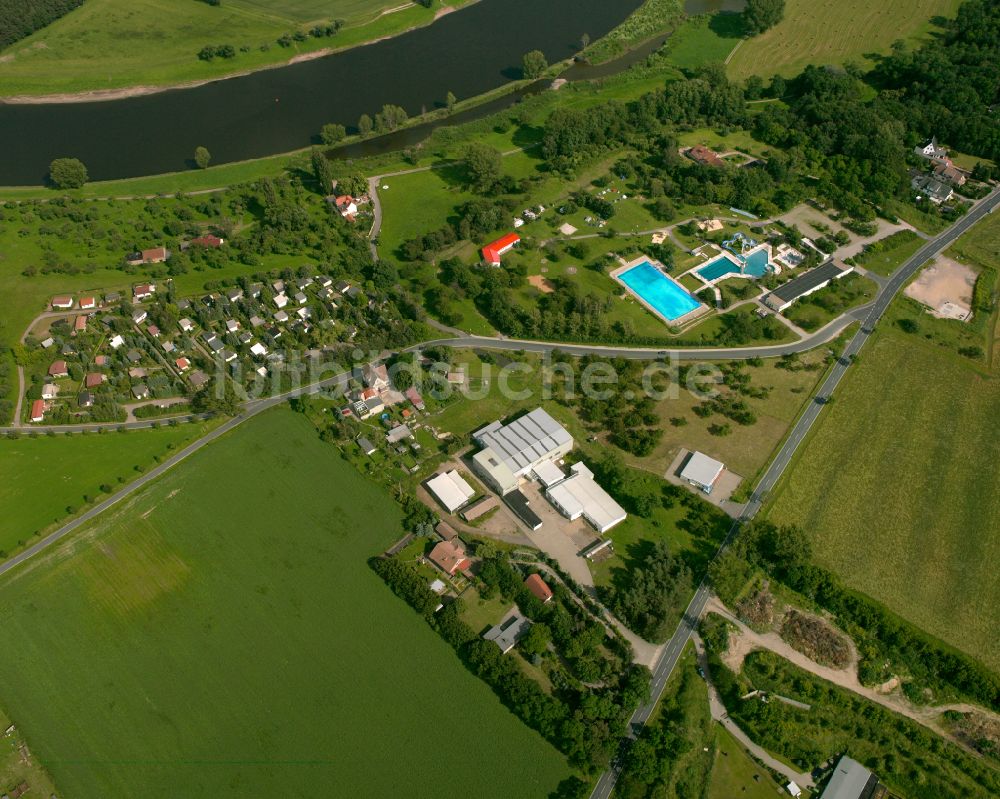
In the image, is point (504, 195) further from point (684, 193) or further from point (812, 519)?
point (812, 519)

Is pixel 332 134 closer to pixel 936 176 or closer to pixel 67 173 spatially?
pixel 67 173

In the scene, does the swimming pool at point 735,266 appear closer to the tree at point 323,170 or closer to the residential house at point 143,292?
the tree at point 323,170

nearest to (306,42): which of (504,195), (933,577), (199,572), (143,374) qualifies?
(504,195)

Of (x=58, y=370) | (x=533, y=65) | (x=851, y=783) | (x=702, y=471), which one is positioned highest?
(x=533, y=65)

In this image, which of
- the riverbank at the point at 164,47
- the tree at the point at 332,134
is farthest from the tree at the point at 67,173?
the tree at the point at 332,134

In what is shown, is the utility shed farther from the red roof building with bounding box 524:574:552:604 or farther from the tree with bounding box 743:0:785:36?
the tree with bounding box 743:0:785:36

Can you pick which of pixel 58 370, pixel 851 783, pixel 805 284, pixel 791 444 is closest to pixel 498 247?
pixel 805 284
